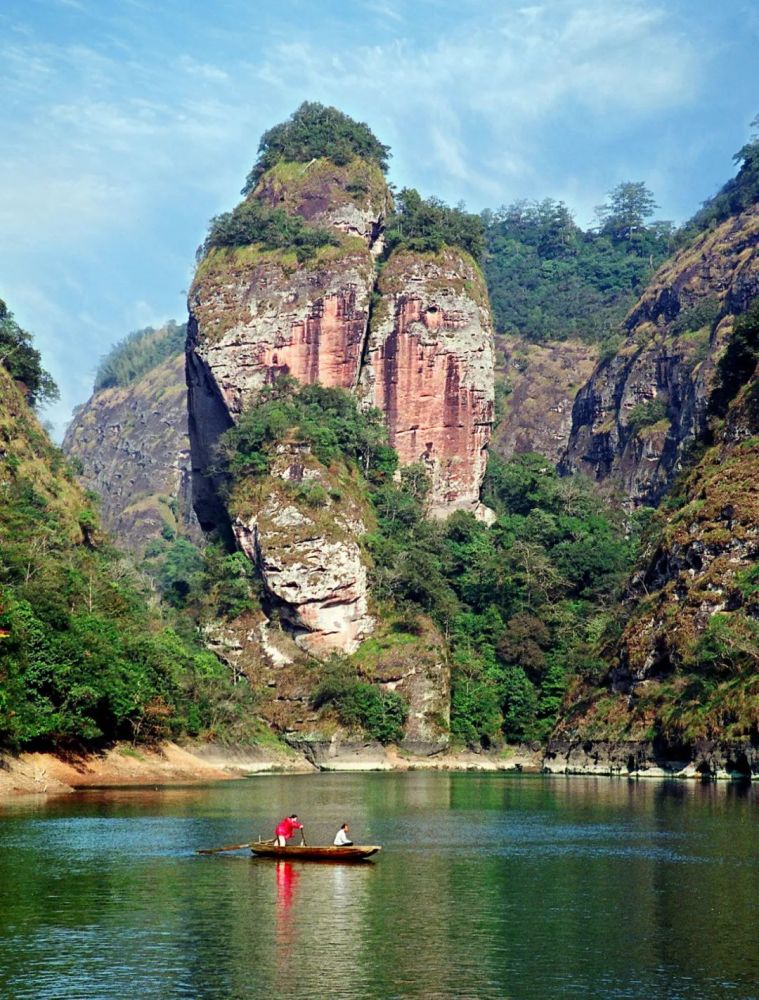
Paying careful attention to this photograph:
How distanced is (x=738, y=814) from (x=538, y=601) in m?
70.0

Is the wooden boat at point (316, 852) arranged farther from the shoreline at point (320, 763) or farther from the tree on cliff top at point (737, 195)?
the tree on cliff top at point (737, 195)

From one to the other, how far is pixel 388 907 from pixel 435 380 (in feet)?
359

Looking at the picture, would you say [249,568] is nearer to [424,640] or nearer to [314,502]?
[314,502]

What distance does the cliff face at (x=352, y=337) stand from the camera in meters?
136

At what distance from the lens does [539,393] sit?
180 metres

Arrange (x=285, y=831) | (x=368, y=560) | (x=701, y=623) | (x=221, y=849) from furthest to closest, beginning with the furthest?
(x=368, y=560)
(x=701, y=623)
(x=221, y=849)
(x=285, y=831)

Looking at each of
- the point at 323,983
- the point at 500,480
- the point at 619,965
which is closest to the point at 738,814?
the point at 619,965

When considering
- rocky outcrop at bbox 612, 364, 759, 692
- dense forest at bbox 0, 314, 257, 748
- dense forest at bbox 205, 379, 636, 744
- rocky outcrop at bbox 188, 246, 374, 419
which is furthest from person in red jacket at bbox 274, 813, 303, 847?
rocky outcrop at bbox 188, 246, 374, 419

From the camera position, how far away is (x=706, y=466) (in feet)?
329

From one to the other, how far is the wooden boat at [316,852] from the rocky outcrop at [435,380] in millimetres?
97841

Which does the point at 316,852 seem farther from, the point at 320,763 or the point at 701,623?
the point at 320,763

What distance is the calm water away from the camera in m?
25.2

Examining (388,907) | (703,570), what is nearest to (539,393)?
(703,570)

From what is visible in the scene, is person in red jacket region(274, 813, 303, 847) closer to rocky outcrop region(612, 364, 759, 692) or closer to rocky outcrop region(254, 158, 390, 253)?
rocky outcrop region(612, 364, 759, 692)
